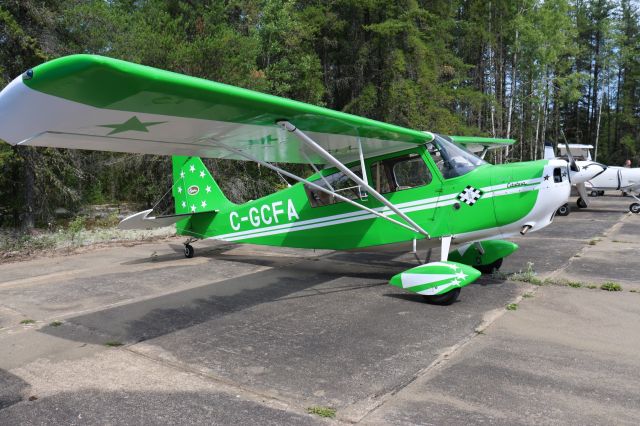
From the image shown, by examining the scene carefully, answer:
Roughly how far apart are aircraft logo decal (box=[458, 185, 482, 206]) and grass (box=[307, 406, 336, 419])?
3800mm

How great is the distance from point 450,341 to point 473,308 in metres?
1.17

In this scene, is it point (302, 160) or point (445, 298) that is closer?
point (445, 298)

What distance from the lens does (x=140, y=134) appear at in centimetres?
456

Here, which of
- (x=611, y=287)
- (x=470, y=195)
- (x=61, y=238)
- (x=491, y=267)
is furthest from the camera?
(x=61, y=238)

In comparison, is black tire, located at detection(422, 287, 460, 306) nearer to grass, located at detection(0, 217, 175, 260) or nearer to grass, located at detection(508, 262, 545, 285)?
grass, located at detection(508, 262, 545, 285)

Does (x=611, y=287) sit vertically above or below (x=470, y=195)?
below

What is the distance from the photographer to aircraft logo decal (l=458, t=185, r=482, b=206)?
5.75 metres

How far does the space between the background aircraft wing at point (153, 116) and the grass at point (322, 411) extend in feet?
8.40

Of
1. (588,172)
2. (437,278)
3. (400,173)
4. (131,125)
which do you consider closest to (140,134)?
(131,125)

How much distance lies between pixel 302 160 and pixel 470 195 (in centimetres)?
271

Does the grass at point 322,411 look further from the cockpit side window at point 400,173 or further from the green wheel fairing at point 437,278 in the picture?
the cockpit side window at point 400,173

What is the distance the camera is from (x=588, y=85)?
180 ft

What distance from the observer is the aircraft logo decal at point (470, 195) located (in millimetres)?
5750

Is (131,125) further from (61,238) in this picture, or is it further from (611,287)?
(61,238)
